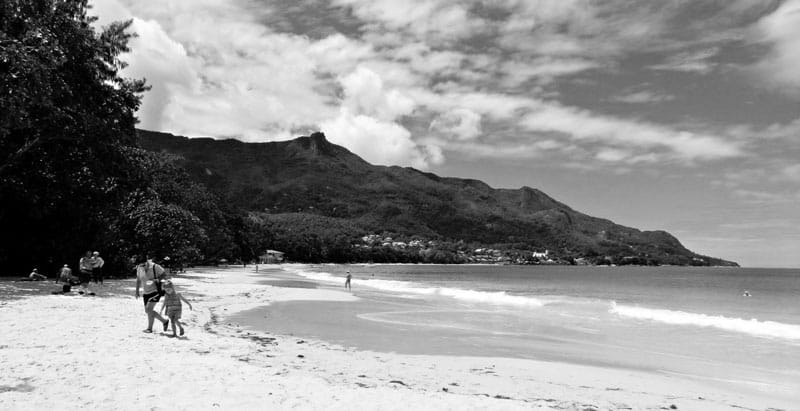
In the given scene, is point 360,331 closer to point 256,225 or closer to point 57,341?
point 57,341

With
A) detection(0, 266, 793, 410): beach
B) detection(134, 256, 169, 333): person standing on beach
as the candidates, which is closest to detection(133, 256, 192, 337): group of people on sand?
detection(134, 256, 169, 333): person standing on beach

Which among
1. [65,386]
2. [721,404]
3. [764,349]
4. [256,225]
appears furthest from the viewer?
[256,225]

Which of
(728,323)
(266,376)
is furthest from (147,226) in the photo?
(728,323)

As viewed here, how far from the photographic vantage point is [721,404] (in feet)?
29.1

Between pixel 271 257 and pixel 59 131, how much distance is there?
118 meters

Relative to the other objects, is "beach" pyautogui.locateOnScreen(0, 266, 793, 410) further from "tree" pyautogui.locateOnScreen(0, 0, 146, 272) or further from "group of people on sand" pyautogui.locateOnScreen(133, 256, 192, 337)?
"tree" pyautogui.locateOnScreen(0, 0, 146, 272)

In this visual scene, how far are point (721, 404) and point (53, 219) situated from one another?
2741 centimetres

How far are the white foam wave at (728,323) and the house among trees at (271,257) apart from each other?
377ft

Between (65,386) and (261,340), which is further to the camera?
(261,340)

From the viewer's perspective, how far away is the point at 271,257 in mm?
136250

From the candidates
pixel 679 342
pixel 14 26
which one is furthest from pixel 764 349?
pixel 14 26

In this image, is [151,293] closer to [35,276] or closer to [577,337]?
[577,337]

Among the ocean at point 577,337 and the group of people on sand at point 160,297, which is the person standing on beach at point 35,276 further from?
the group of people on sand at point 160,297

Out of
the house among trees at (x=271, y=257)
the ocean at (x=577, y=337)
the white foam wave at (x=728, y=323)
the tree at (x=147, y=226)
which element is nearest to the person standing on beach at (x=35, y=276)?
the ocean at (x=577, y=337)
